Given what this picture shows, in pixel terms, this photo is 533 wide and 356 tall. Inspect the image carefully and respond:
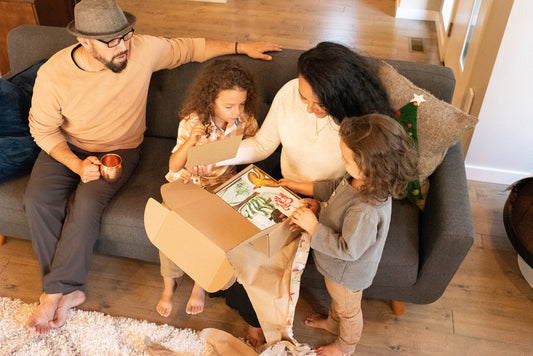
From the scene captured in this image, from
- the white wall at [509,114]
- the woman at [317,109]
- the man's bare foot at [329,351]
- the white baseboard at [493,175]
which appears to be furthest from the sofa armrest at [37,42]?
the white baseboard at [493,175]

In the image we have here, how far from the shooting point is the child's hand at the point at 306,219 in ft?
5.01

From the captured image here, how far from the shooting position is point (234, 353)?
1.85 meters

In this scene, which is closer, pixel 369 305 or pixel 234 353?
pixel 234 353

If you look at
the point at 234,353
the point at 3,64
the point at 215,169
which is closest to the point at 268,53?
the point at 215,169

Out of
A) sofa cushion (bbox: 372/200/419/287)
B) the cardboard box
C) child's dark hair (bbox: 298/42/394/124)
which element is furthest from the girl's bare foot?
child's dark hair (bbox: 298/42/394/124)

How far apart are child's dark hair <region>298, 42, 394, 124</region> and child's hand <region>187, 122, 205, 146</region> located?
1.37ft

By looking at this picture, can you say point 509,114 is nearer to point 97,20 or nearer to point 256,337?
point 256,337

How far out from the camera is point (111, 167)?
6.35 feet

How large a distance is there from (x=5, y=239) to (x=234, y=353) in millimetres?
1254

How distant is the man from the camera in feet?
6.22

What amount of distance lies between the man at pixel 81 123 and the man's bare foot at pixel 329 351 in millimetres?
970

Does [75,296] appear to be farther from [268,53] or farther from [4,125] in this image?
[268,53]

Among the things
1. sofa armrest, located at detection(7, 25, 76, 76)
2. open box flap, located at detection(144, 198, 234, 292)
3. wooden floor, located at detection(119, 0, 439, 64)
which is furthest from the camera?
wooden floor, located at detection(119, 0, 439, 64)

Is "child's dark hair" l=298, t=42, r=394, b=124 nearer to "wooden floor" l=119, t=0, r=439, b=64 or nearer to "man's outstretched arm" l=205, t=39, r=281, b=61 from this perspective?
"man's outstretched arm" l=205, t=39, r=281, b=61
